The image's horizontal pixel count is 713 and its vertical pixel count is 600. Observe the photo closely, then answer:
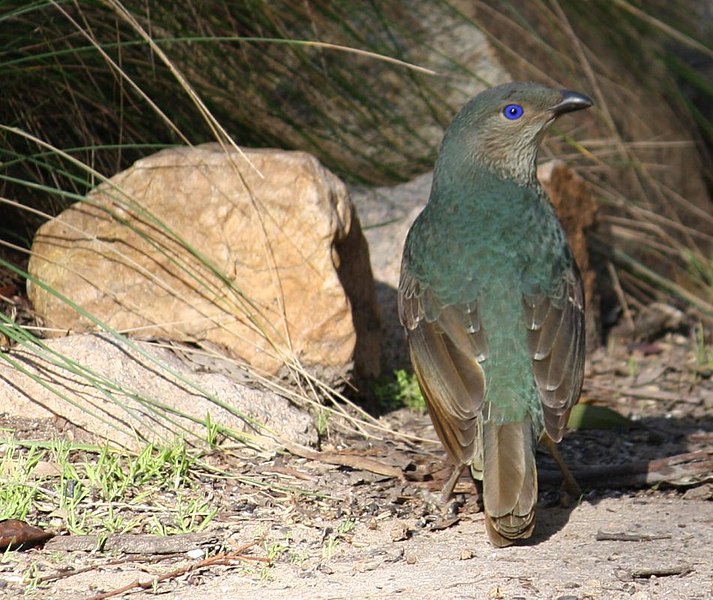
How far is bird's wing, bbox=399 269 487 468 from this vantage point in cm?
397

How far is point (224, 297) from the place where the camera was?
4914 millimetres

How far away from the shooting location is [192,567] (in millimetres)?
3496

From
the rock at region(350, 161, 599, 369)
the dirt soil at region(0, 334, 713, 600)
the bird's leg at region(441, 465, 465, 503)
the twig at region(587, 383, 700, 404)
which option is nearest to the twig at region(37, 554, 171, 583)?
the dirt soil at region(0, 334, 713, 600)

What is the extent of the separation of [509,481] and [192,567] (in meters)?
1.08

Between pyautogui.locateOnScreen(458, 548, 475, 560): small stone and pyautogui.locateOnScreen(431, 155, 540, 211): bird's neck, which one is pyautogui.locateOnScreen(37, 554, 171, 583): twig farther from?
pyautogui.locateOnScreen(431, 155, 540, 211): bird's neck

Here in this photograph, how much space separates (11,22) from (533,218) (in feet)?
8.33

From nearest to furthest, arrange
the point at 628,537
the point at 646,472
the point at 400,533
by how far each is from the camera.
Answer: the point at 628,537, the point at 400,533, the point at 646,472

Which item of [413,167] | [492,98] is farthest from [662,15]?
[492,98]

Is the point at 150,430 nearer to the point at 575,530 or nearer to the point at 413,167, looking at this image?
the point at 575,530

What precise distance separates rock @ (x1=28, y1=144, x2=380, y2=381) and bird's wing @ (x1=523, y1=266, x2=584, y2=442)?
3.55ft

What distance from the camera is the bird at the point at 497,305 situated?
3.93 m

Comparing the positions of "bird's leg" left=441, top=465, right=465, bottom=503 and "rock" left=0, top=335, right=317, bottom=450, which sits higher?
"rock" left=0, top=335, right=317, bottom=450

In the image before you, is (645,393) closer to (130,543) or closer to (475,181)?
(475,181)

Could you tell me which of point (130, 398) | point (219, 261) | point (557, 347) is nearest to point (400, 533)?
point (557, 347)
